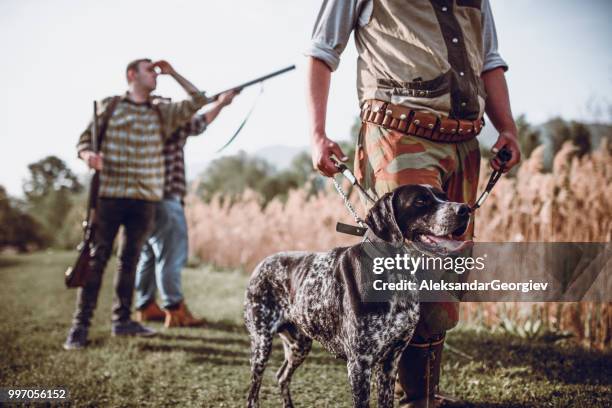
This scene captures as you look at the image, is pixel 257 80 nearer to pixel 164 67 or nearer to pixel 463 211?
pixel 164 67

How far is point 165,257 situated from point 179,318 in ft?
2.29

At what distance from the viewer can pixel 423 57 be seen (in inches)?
85.1

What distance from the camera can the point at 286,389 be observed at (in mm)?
2764

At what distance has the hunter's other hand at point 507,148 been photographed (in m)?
2.40

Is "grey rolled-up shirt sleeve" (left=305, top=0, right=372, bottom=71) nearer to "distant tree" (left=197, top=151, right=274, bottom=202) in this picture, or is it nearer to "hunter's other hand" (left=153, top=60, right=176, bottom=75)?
"hunter's other hand" (left=153, top=60, right=176, bottom=75)

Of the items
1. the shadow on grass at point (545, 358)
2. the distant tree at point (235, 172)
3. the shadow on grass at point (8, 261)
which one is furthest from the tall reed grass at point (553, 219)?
the distant tree at point (235, 172)

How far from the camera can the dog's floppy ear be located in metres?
2.01

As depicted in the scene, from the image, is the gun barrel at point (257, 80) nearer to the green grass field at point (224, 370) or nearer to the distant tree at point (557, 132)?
the green grass field at point (224, 370)

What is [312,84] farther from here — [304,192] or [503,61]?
[304,192]

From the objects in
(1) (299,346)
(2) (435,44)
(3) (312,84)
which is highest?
(2) (435,44)

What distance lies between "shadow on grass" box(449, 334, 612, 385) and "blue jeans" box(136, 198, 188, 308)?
2998 millimetres

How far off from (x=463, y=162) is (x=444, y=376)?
1857mm

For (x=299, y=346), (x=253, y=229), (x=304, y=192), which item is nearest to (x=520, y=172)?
(x=299, y=346)

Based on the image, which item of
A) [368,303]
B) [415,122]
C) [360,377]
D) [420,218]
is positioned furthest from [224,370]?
[415,122]
